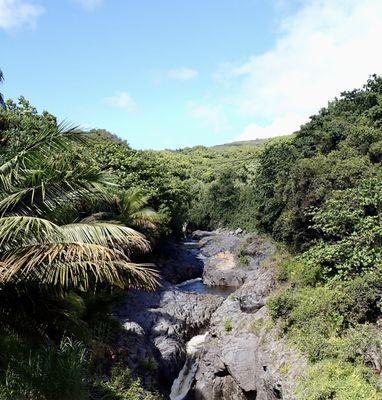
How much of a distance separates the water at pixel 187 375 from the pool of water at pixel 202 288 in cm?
832

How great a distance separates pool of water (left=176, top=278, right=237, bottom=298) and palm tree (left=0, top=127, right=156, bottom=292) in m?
18.5

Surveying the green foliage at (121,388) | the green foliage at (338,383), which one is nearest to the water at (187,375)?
the green foliage at (121,388)

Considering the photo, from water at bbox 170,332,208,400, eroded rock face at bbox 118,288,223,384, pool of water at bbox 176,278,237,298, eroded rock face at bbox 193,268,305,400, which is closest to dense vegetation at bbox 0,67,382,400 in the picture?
eroded rock face at bbox 193,268,305,400

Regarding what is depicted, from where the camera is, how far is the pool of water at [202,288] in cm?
2420

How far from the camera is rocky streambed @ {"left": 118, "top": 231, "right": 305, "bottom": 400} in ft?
37.3

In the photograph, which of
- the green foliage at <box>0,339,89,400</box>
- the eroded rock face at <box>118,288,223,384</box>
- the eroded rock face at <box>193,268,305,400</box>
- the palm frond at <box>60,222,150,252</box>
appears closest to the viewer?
the palm frond at <box>60,222,150,252</box>

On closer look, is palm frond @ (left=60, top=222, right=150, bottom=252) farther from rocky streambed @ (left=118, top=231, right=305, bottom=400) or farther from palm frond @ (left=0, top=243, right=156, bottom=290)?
rocky streambed @ (left=118, top=231, right=305, bottom=400)

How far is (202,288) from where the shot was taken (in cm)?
2516

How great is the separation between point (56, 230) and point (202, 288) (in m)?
20.5

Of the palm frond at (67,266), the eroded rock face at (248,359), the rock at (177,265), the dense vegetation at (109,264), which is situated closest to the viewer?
the palm frond at (67,266)

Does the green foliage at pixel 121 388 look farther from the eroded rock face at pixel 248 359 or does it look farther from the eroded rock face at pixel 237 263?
the eroded rock face at pixel 237 263

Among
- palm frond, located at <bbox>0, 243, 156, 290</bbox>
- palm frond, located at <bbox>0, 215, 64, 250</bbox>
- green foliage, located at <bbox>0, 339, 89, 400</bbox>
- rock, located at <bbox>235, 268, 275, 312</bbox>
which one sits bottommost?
rock, located at <bbox>235, 268, 275, 312</bbox>

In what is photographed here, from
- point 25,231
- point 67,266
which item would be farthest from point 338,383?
point 25,231

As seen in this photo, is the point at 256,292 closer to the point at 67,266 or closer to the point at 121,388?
the point at 121,388
